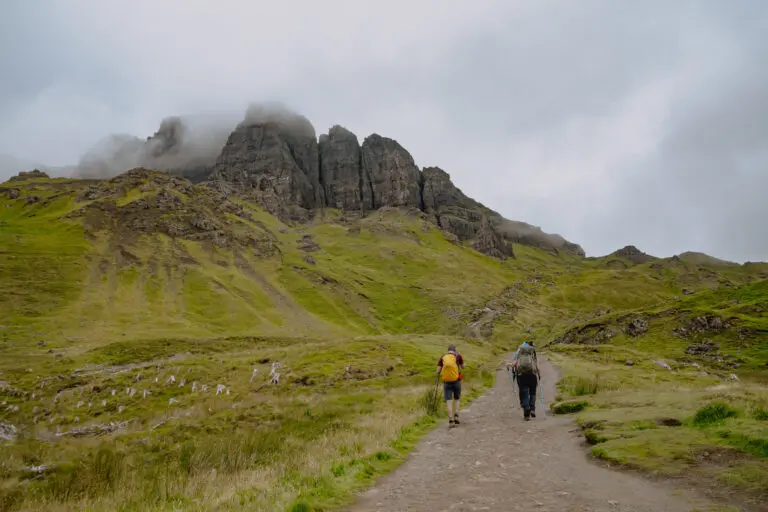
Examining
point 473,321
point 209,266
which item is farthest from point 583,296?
point 209,266

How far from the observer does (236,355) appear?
6769 cm

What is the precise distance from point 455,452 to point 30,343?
94202mm

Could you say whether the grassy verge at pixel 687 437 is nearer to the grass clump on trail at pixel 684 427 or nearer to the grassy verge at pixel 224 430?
the grass clump on trail at pixel 684 427

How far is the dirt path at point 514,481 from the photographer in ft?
27.6

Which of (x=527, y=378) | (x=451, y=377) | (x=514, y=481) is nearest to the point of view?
(x=514, y=481)

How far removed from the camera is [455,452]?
46.1ft

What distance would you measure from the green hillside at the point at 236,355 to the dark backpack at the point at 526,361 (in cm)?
299

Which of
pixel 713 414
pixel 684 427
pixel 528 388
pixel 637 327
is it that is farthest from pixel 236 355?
pixel 637 327

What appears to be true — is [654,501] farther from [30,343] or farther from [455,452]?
[30,343]

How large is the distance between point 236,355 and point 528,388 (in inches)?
2208

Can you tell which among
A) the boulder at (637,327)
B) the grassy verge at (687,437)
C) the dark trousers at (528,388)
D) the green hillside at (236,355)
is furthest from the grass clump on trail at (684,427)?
the boulder at (637,327)

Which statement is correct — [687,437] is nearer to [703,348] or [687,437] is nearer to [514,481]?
[514,481]

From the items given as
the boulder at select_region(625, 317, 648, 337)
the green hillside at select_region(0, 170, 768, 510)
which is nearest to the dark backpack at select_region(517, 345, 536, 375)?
the green hillside at select_region(0, 170, 768, 510)

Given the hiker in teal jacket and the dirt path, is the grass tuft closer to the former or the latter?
the dirt path
